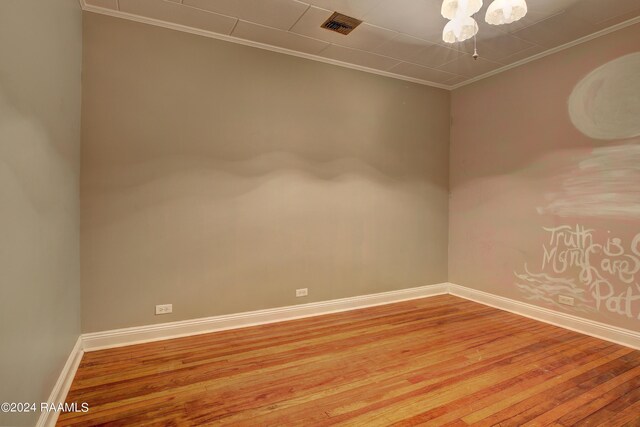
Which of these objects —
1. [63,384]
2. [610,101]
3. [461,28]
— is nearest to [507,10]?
[461,28]

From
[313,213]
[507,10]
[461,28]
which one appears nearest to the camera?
[507,10]

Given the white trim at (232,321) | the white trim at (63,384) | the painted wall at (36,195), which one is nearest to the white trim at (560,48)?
the white trim at (232,321)

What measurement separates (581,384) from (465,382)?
846 millimetres

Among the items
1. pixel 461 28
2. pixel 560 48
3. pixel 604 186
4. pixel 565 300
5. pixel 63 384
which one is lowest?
pixel 63 384

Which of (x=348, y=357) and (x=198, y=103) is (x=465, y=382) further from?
(x=198, y=103)

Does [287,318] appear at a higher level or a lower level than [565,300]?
lower

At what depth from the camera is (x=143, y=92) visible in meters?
3.03

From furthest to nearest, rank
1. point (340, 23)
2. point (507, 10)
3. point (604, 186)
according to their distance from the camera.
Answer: point (604, 186), point (340, 23), point (507, 10)

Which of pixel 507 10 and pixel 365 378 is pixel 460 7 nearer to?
pixel 507 10

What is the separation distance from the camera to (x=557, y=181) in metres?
3.58

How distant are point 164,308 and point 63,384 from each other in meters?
1.02

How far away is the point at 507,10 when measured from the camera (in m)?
2.10

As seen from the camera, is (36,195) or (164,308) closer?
(36,195)

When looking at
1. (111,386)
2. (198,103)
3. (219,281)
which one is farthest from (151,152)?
(111,386)
